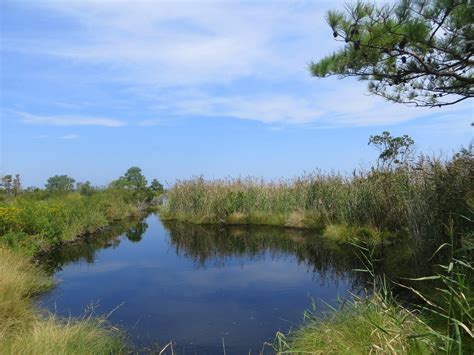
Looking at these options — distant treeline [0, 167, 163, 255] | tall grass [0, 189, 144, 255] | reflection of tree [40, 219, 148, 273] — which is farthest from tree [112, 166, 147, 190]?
reflection of tree [40, 219, 148, 273]

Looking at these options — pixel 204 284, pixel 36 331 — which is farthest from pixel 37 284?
pixel 36 331

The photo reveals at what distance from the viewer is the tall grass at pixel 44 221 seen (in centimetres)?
930

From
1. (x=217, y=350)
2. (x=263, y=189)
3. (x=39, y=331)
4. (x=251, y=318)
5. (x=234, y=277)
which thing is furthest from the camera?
(x=263, y=189)

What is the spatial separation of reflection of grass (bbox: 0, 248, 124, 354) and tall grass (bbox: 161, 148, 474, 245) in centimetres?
366

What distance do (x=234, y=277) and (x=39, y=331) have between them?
515 cm

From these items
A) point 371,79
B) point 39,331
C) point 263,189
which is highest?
point 371,79

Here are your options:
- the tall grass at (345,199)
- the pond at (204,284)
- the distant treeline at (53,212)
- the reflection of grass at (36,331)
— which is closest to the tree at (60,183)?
the distant treeline at (53,212)

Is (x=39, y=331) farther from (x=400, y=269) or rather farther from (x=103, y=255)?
(x=103, y=255)

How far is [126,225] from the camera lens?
18.8 m

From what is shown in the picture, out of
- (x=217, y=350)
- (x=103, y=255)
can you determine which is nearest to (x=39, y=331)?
(x=217, y=350)

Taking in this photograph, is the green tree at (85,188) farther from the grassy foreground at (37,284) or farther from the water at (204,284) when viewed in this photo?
the water at (204,284)

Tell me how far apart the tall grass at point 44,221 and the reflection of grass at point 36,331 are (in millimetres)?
2709

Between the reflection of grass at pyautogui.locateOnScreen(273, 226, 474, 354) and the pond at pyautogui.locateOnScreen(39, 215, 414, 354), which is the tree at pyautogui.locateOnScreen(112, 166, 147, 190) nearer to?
the pond at pyautogui.locateOnScreen(39, 215, 414, 354)

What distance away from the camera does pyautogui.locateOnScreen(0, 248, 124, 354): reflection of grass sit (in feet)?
12.2
